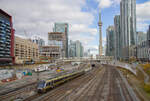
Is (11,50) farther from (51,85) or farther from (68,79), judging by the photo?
(51,85)

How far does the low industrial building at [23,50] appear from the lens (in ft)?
397

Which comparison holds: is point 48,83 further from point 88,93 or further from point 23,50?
point 23,50

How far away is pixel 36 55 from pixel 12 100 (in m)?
137

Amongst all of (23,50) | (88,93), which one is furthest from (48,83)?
(23,50)

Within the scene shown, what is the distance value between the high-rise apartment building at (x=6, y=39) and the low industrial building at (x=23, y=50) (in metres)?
16.9

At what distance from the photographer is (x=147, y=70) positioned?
40.4 metres

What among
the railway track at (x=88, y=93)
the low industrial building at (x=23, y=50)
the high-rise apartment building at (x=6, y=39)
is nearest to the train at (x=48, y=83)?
the railway track at (x=88, y=93)

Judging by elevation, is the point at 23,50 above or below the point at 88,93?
above

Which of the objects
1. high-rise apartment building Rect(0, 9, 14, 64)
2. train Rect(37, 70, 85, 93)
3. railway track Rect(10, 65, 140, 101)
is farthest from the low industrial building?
railway track Rect(10, 65, 140, 101)

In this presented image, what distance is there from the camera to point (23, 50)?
429 ft

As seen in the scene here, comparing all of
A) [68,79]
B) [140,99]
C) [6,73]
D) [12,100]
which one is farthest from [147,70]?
[6,73]

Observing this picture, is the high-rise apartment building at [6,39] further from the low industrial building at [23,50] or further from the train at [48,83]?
the train at [48,83]

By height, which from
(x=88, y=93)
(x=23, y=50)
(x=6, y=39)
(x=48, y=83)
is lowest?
(x=88, y=93)

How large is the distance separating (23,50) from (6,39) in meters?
32.7
